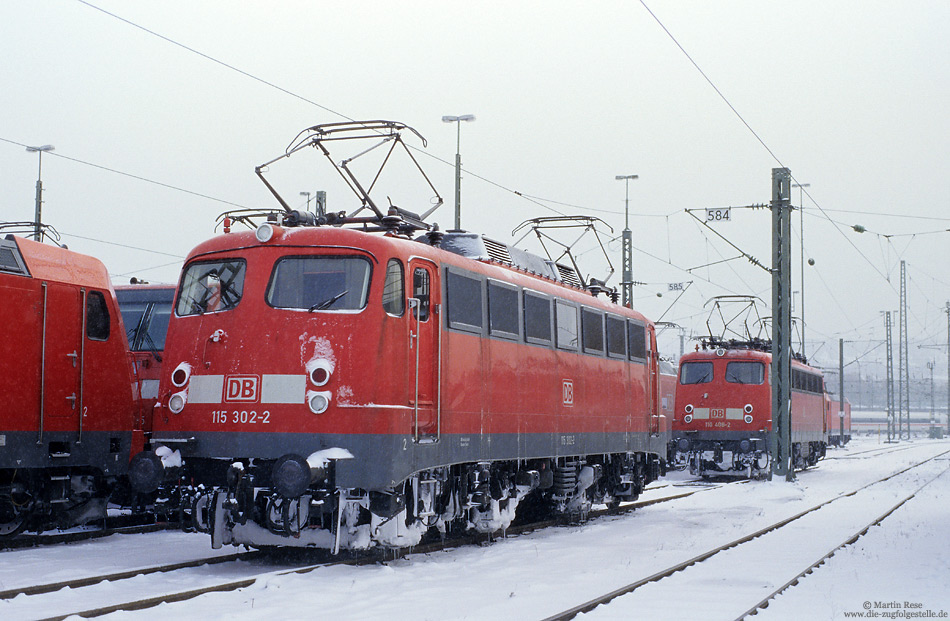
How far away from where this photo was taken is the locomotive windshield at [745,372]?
95.6 feet

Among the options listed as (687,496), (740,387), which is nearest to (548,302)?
(687,496)

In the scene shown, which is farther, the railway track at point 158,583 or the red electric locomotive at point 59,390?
the red electric locomotive at point 59,390

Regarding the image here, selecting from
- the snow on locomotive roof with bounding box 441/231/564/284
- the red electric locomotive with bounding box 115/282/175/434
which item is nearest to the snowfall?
the red electric locomotive with bounding box 115/282/175/434

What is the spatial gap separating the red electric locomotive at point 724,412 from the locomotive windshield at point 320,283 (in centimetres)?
1920

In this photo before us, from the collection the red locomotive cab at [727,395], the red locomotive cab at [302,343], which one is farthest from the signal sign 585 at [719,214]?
the red locomotive cab at [302,343]

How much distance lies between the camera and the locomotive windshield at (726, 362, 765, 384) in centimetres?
2912

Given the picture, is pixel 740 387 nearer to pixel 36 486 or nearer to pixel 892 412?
pixel 36 486

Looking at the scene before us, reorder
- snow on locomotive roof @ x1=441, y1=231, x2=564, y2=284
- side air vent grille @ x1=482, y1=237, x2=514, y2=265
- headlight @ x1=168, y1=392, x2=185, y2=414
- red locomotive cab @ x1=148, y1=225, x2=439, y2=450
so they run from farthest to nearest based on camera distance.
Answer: side air vent grille @ x1=482, y1=237, x2=514, y2=265, snow on locomotive roof @ x1=441, y1=231, x2=564, y2=284, headlight @ x1=168, y1=392, x2=185, y2=414, red locomotive cab @ x1=148, y1=225, x2=439, y2=450

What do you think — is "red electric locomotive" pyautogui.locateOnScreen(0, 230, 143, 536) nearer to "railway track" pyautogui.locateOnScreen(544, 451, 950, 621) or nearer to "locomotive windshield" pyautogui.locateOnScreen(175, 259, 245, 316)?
"locomotive windshield" pyautogui.locateOnScreen(175, 259, 245, 316)

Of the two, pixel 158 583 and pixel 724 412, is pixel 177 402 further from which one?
pixel 724 412

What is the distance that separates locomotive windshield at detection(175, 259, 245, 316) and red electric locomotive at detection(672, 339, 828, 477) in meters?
19.3

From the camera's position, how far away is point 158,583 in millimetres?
10297

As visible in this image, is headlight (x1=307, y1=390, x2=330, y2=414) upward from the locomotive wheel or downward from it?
upward

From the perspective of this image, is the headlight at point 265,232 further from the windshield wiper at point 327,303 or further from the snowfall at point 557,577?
the snowfall at point 557,577
